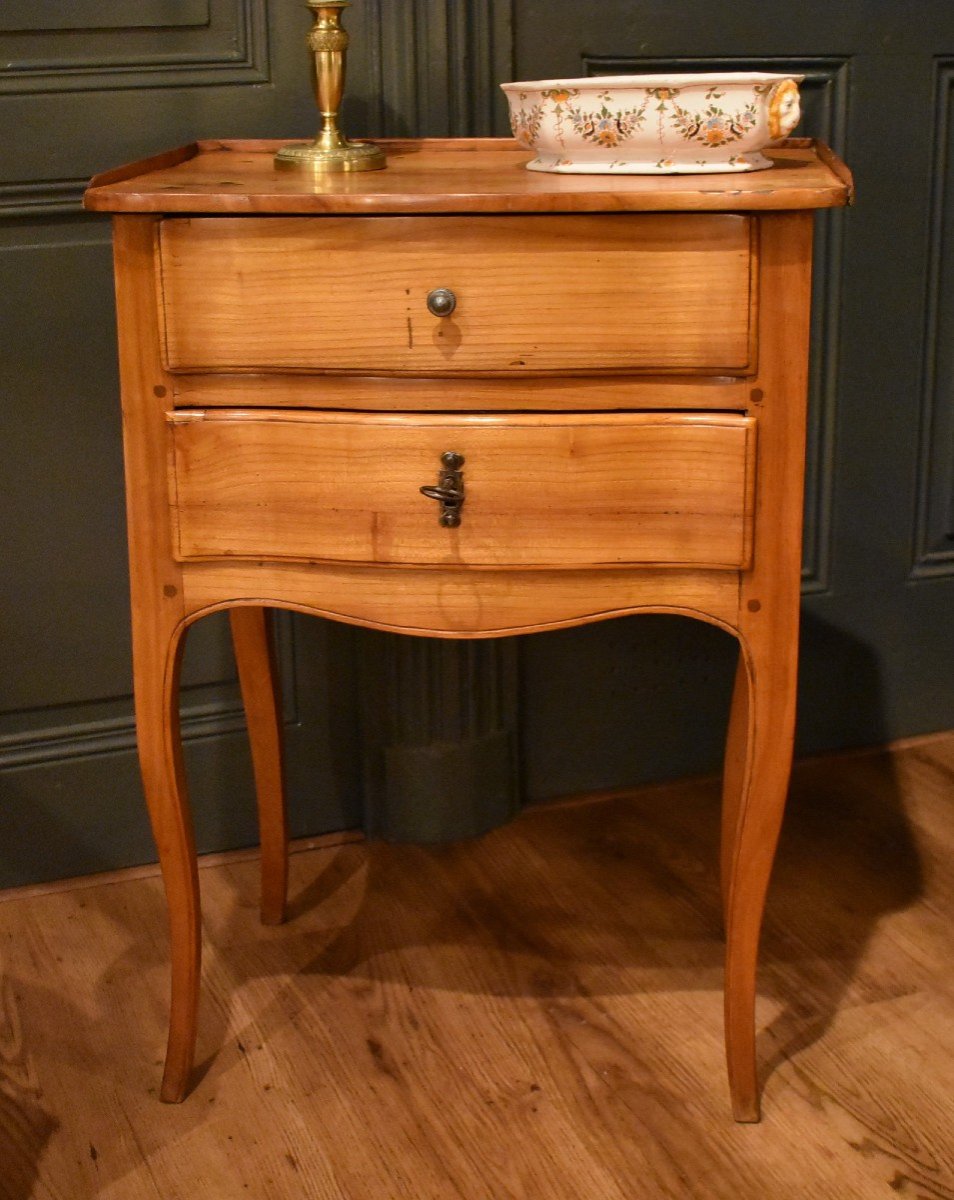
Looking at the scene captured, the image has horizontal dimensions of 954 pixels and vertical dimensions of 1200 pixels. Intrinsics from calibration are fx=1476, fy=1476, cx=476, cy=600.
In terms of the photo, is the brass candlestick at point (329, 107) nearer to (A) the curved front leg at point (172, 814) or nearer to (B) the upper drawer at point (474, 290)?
(B) the upper drawer at point (474, 290)

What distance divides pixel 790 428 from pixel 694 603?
0.53 feet

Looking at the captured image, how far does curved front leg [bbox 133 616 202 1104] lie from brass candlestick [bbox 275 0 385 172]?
442 mm

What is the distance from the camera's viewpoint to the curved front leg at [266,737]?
1562 mm

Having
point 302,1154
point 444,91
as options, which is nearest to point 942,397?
point 444,91

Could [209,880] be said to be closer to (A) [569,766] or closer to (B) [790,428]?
(A) [569,766]

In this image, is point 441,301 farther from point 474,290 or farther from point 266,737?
point 266,737

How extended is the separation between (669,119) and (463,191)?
20 centimetres

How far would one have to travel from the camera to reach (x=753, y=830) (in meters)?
1.27

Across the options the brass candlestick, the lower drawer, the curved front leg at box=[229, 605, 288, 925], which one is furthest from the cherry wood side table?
the curved front leg at box=[229, 605, 288, 925]

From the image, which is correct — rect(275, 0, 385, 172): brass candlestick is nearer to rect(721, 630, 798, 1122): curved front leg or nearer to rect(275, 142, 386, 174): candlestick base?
rect(275, 142, 386, 174): candlestick base

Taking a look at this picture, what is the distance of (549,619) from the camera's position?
121 centimetres

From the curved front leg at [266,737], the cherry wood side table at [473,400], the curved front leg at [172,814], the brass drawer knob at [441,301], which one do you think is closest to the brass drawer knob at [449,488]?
the cherry wood side table at [473,400]

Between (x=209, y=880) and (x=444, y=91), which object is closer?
(x=444, y=91)

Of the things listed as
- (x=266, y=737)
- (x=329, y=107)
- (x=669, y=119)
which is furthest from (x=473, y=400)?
(x=266, y=737)
